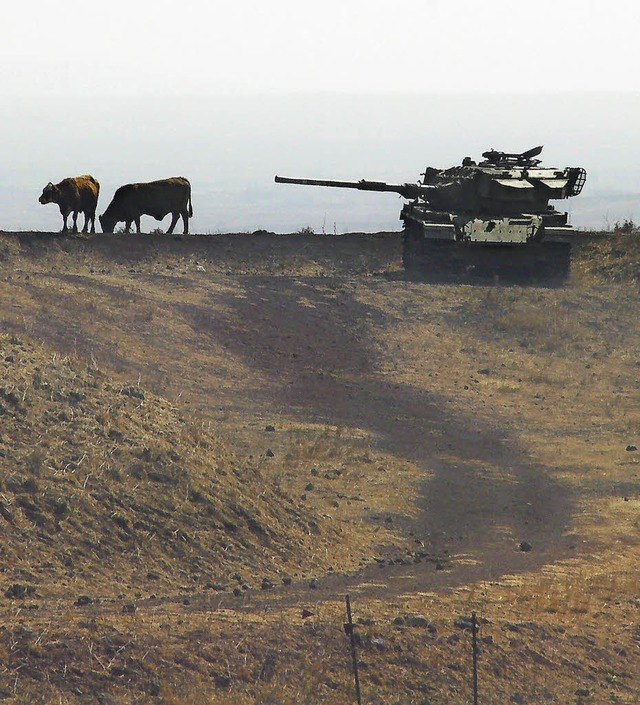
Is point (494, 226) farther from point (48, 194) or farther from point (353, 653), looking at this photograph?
point (353, 653)

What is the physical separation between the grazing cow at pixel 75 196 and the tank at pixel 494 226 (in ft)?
28.2

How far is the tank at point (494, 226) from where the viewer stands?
1344 inches

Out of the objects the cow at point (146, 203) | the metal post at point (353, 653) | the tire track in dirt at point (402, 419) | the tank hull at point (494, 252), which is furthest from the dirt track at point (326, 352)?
the metal post at point (353, 653)

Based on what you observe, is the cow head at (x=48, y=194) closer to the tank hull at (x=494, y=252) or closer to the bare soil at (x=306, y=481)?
the bare soil at (x=306, y=481)

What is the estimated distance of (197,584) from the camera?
14359 millimetres

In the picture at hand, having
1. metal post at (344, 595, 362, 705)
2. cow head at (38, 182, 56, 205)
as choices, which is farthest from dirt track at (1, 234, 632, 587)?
metal post at (344, 595, 362, 705)

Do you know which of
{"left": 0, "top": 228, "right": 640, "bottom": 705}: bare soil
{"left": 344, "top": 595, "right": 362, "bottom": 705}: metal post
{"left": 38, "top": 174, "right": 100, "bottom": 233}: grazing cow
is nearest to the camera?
{"left": 344, "top": 595, "right": 362, "bottom": 705}: metal post

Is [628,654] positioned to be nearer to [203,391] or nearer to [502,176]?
[203,391]

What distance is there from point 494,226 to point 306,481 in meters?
16.3

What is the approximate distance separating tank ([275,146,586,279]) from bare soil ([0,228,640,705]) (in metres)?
1.07

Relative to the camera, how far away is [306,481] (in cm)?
1934

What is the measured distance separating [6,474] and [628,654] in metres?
7.27

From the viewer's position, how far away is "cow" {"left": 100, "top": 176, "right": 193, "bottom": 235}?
36.8 m

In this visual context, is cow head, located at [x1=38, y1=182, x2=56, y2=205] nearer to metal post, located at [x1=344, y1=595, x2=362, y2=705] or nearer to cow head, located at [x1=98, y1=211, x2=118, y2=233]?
cow head, located at [x1=98, y1=211, x2=118, y2=233]
